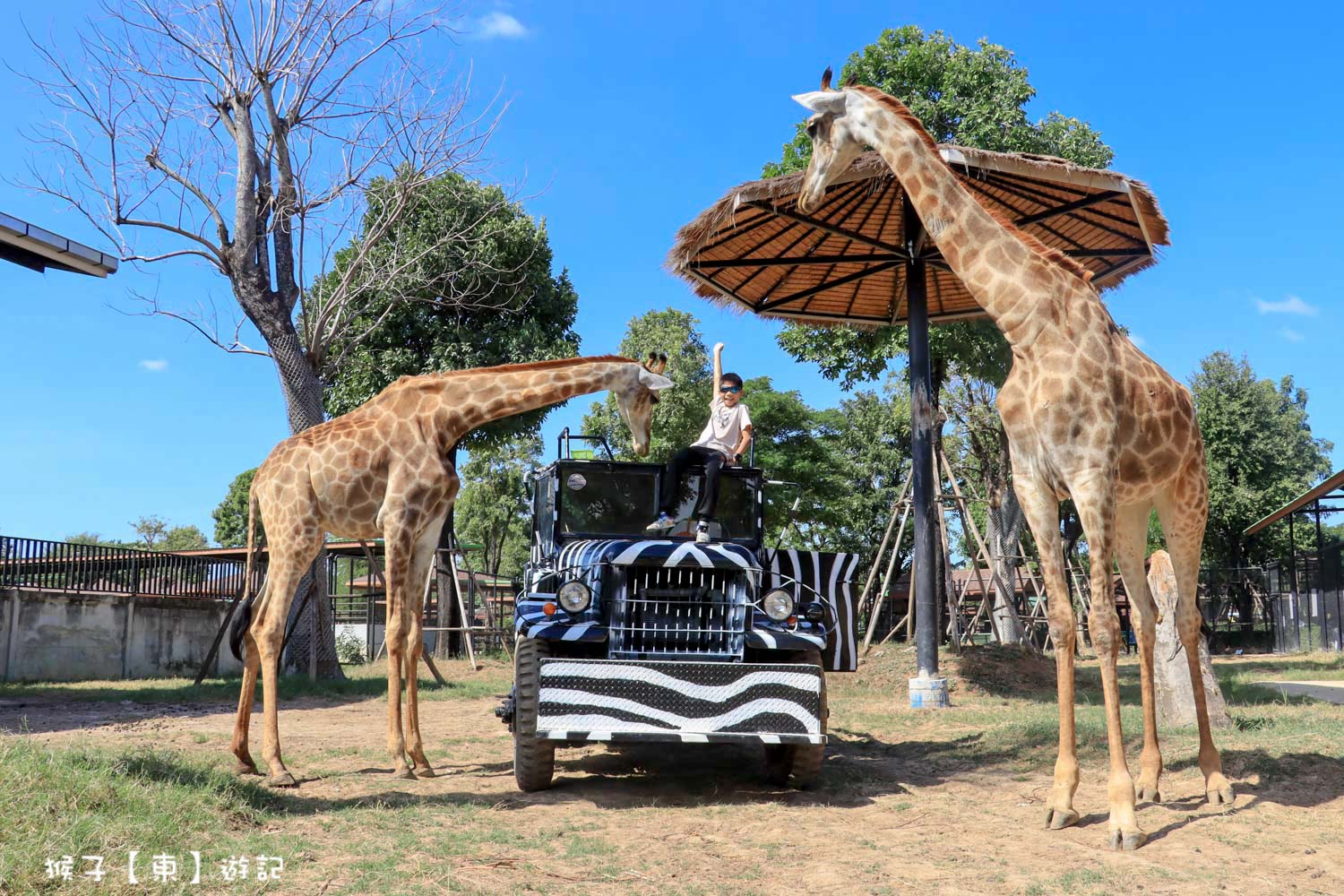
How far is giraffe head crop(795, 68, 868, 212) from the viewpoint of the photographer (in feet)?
22.9

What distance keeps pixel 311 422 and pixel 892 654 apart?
10.1 m

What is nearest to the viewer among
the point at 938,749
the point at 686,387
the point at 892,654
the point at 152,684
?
the point at 938,749

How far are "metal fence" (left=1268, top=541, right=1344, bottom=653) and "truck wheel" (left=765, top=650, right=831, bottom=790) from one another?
2432cm

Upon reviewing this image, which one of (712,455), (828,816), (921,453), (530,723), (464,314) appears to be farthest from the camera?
(464,314)

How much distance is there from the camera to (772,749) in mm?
7562

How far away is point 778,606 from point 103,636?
16.3m

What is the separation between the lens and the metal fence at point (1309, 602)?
2619 centimetres

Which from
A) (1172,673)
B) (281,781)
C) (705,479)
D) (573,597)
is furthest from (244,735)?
(1172,673)

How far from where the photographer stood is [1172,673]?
28.9ft

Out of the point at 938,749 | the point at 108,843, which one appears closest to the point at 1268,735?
the point at 938,749

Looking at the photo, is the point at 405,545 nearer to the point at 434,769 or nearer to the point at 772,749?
the point at 434,769

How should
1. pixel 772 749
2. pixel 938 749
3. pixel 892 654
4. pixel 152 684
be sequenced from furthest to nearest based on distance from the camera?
pixel 152 684 < pixel 892 654 < pixel 938 749 < pixel 772 749

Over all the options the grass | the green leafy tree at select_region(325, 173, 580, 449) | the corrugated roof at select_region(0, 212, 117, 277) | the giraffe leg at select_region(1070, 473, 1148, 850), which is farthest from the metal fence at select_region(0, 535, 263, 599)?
the giraffe leg at select_region(1070, 473, 1148, 850)

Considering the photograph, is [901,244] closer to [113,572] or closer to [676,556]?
[676,556]
